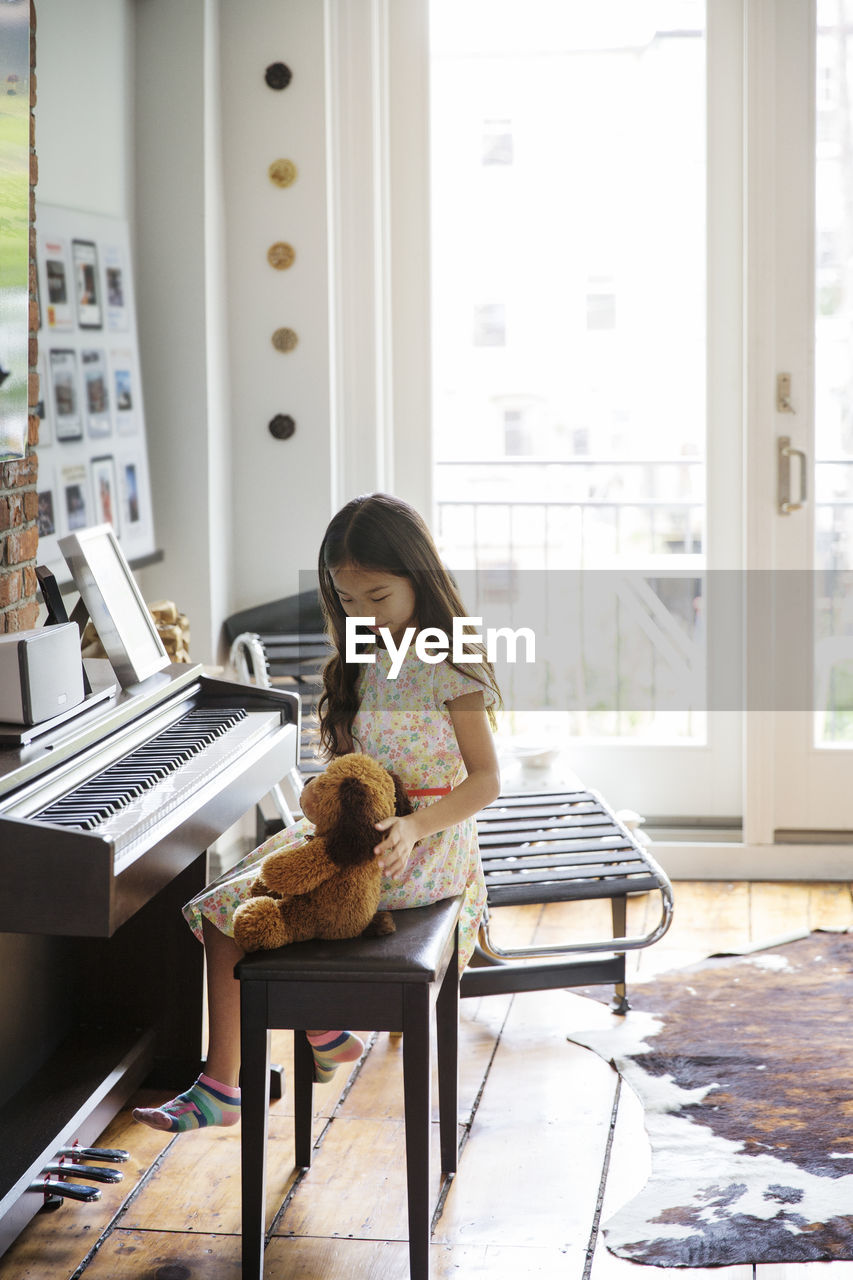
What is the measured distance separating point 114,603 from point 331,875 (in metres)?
0.72

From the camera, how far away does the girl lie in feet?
6.25

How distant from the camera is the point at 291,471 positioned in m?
3.49

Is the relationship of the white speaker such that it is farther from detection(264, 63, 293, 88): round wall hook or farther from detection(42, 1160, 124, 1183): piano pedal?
detection(264, 63, 293, 88): round wall hook

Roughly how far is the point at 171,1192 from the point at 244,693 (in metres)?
0.83

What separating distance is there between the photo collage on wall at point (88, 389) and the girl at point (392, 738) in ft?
2.94

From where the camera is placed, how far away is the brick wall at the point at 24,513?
2289 mm

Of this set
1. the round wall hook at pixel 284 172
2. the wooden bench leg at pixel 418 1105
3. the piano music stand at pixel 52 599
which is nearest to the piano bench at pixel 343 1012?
the wooden bench leg at pixel 418 1105

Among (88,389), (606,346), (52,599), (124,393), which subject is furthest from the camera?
(606,346)

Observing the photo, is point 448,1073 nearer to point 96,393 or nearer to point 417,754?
point 417,754

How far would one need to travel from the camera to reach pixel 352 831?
1834 mm

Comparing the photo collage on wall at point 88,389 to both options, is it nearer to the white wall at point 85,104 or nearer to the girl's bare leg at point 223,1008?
the white wall at point 85,104

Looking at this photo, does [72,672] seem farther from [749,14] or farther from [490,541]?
[749,14]

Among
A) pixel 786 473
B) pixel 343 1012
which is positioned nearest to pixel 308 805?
pixel 343 1012

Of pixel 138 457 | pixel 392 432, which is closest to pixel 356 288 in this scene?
pixel 392 432
